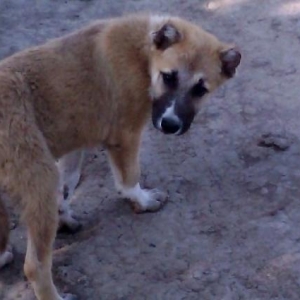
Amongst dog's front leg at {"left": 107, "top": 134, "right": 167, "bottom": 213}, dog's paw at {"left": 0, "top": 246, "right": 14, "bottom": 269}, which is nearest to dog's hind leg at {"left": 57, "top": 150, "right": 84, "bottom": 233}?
dog's front leg at {"left": 107, "top": 134, "right": 167, "bottom": 213}

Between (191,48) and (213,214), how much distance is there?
3.81ft

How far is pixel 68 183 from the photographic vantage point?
5418 mm

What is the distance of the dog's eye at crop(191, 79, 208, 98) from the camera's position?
496 centimetres

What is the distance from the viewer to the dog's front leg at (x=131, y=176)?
5.21m

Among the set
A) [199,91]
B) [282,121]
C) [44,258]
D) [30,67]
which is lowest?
[282,121]

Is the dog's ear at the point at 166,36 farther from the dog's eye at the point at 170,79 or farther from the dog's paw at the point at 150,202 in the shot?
the dog's paw at the point at 150,202

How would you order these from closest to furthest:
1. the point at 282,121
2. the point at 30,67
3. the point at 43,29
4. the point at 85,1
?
the point at 30,67 → the point at 282,121 → the point at 43,29 → the point at 85,1

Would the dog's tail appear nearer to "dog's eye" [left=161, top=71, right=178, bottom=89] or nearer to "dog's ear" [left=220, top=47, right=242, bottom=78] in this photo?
"dog's eye" [left=161, top=71, right=178, bottom=89]

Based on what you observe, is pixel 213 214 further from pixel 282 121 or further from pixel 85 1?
pixel 85 1

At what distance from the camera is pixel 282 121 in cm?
626

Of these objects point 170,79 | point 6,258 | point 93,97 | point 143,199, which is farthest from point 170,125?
point 6,258

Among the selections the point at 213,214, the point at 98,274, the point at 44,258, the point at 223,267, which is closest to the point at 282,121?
the point at 213,214

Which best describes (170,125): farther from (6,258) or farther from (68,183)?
(6,258)

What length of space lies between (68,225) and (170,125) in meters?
1.02
